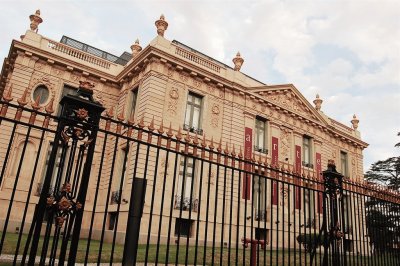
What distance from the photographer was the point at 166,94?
16859 mm

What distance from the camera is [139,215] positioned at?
3.61m

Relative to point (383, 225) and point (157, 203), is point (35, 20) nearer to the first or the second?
point (157, 203)

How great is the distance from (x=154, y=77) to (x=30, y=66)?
650 centimetres

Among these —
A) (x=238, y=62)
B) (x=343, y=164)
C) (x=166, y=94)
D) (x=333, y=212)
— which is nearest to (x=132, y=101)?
(x=166, y=94)

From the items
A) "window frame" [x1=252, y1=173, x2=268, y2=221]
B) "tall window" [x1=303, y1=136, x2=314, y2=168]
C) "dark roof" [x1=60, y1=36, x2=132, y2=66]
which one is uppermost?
"dark roof" [x1=60, y1=36, x2=132, y2=66]

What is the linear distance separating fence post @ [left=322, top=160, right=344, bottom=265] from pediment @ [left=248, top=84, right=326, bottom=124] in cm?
1506

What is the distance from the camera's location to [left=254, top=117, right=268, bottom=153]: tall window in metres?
20.4

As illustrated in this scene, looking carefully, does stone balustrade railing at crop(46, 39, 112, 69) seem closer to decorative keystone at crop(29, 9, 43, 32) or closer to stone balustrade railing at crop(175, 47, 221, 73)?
decorative keystone at crop(29, 9, 43, 32)

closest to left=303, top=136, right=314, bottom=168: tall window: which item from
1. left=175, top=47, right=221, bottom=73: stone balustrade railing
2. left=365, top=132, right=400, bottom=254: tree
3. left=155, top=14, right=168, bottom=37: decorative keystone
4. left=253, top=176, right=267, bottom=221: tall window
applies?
left=253, top=176, right=267, bottom=221: tall window

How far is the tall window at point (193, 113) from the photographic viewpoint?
1772 centimetres

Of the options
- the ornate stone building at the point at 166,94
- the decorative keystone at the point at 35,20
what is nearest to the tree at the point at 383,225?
the ornate stone building at the point at 166,94

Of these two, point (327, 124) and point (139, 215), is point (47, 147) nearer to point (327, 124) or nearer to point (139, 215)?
point (139, 215)

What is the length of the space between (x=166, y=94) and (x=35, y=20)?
28.1 feet

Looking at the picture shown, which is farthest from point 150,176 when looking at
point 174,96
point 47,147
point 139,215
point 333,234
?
point 139,215
